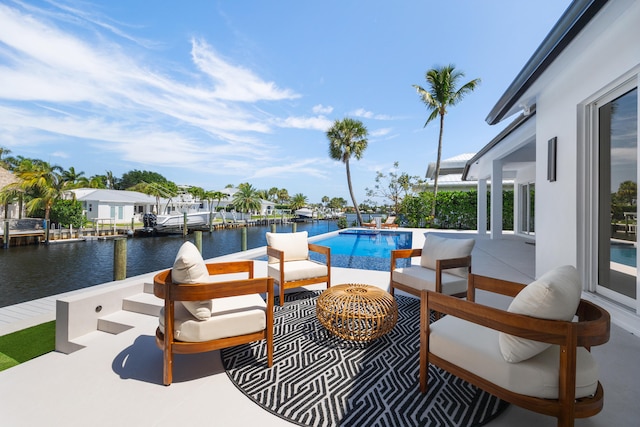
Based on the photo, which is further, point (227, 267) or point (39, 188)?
point (39, 188)

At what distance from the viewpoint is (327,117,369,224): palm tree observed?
17234mm

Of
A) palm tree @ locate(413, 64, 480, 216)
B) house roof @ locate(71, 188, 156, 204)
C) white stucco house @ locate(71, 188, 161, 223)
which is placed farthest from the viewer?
house roof @ locate(71, 188, 156, 204)

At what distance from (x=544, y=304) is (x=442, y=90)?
622 inches

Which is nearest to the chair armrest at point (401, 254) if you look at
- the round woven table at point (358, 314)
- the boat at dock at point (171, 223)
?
the round woven table at point (358, 314)

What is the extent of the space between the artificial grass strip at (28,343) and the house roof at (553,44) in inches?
226

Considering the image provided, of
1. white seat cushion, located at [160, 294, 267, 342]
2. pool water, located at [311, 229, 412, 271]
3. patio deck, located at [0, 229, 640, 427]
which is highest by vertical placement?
white seat cushion, located at [160, 294, 267, 342]

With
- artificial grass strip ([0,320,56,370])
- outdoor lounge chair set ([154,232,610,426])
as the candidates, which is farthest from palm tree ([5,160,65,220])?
outdoor lounge chair set ([154,232,610,426])

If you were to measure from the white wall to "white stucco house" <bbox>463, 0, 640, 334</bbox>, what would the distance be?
10 millimetres

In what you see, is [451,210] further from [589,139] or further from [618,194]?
[618,194]

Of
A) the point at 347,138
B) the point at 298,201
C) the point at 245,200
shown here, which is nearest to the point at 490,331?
the point at 347,138

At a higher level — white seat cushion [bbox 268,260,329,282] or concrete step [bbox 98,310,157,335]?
white seat cushion [bbox 268,260,329,282]

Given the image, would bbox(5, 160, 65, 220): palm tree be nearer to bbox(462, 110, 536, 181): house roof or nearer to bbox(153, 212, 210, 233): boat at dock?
bbox(153, 212, 210, 233): boat at dock

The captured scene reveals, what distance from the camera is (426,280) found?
3.03 metres

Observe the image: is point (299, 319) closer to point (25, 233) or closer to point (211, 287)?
point (211, 287)
